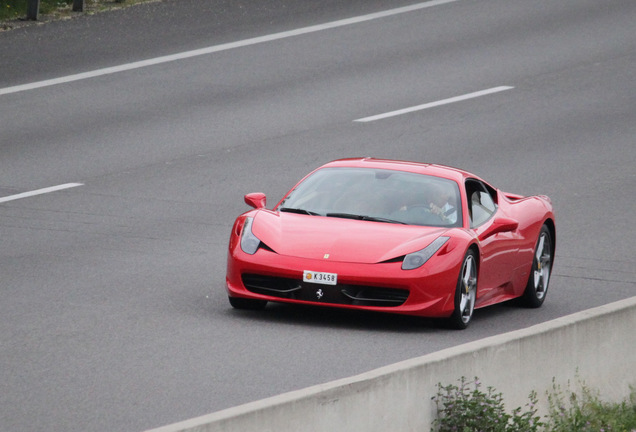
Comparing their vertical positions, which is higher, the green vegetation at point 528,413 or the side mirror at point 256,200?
the side mirror at point 256,200

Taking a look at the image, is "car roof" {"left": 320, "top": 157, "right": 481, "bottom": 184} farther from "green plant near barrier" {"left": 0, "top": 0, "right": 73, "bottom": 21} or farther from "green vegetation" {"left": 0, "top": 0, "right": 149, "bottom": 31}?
"green plant near barrier" {"left": 0, "top": 0, "right": 73, "bottom": 21}

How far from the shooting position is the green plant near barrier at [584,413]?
9375mm

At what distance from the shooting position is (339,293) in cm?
1016

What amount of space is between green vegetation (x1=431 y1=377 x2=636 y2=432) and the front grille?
4.91 feet

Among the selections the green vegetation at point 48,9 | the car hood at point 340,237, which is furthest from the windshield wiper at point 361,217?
the green vegetation at point 48,9

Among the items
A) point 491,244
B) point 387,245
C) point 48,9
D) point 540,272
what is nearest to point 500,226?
point 491,244

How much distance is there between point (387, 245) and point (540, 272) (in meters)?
2.46

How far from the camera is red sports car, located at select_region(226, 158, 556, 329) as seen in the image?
10195mm

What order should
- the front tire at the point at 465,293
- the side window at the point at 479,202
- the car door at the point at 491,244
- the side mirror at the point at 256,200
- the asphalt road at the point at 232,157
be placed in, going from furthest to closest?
the side window at the point at 479,202, the side mirror at the point at 256,200, the car door at the point at 491,244, the front tire at the point at 465,293, the asphalt road at the point at 232,157

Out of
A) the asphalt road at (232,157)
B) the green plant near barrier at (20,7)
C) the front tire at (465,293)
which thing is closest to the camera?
the asphalt road at (232,157)

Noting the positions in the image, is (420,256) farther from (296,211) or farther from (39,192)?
(39,192)

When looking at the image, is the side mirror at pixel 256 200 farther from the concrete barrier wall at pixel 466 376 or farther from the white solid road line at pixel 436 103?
the white solid road line at pixel 436 103

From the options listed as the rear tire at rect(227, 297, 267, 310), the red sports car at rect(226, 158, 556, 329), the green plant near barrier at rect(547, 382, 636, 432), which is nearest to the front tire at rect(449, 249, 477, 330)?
the red sports car at rect(226, 158, 556, 329)

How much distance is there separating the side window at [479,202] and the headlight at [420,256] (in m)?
0.87
